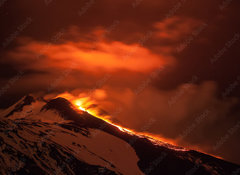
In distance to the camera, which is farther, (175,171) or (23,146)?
(175,171)

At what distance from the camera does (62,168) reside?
147 meters

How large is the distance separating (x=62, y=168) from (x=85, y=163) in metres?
15.4

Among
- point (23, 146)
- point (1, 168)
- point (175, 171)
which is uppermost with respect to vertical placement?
point (175, 171)

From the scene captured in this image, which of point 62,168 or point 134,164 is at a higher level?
point 134,164

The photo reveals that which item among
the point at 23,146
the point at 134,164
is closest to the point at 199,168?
the point at 134,164

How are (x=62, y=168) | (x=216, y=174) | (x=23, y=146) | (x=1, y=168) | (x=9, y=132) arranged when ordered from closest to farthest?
(x=1, y=168) < (x=62, y=168) < (x=23, y=146) < (x=9, y=132) < (x=216, y=174)

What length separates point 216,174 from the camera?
183 metres

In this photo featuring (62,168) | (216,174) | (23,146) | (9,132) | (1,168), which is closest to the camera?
(1,168)

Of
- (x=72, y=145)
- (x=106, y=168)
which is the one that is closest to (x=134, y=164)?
(x=106, y=168)

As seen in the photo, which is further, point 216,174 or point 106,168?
point 216,174

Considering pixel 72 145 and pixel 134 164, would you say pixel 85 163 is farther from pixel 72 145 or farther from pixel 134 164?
pixel 134 164

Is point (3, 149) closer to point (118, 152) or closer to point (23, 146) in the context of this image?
point (23, 146)

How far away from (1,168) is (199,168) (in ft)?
381

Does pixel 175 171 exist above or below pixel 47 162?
above
